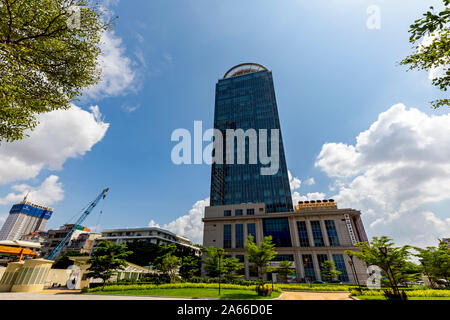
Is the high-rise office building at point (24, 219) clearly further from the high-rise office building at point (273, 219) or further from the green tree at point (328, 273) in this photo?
the green tree at point (328, 273)

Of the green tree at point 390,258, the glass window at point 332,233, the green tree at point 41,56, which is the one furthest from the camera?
the glass window at point 332,233

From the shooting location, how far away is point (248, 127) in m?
84.9

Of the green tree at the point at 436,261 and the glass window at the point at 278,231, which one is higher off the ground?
the glass window at the point at 278,231

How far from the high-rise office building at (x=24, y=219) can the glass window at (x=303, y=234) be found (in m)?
219

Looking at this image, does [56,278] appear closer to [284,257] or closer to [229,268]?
[229,268]

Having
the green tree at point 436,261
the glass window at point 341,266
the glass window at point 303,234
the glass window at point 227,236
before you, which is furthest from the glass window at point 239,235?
the green tree at point 436,261

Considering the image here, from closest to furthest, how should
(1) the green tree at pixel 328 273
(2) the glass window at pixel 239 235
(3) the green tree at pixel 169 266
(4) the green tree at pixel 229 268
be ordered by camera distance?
(3) the green tree at pixel 169 266
(4) the green tree at pixel 229 268
(1) the green tree at pixel 328 273
(2) the glass window at pixel 239 235

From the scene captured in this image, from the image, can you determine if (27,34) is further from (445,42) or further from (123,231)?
(123,231)

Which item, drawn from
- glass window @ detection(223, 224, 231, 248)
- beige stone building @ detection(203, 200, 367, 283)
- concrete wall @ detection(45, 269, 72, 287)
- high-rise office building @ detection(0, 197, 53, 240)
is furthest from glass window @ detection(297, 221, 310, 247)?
high-rise office building @ detection(0, 197, 53, 240)

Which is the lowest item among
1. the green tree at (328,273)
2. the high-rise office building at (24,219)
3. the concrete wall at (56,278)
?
the concrete wall at (56,278)

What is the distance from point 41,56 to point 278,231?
44937 millimetres

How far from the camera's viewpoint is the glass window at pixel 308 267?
36.6 metres

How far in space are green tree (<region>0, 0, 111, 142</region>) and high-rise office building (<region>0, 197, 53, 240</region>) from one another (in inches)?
8688
